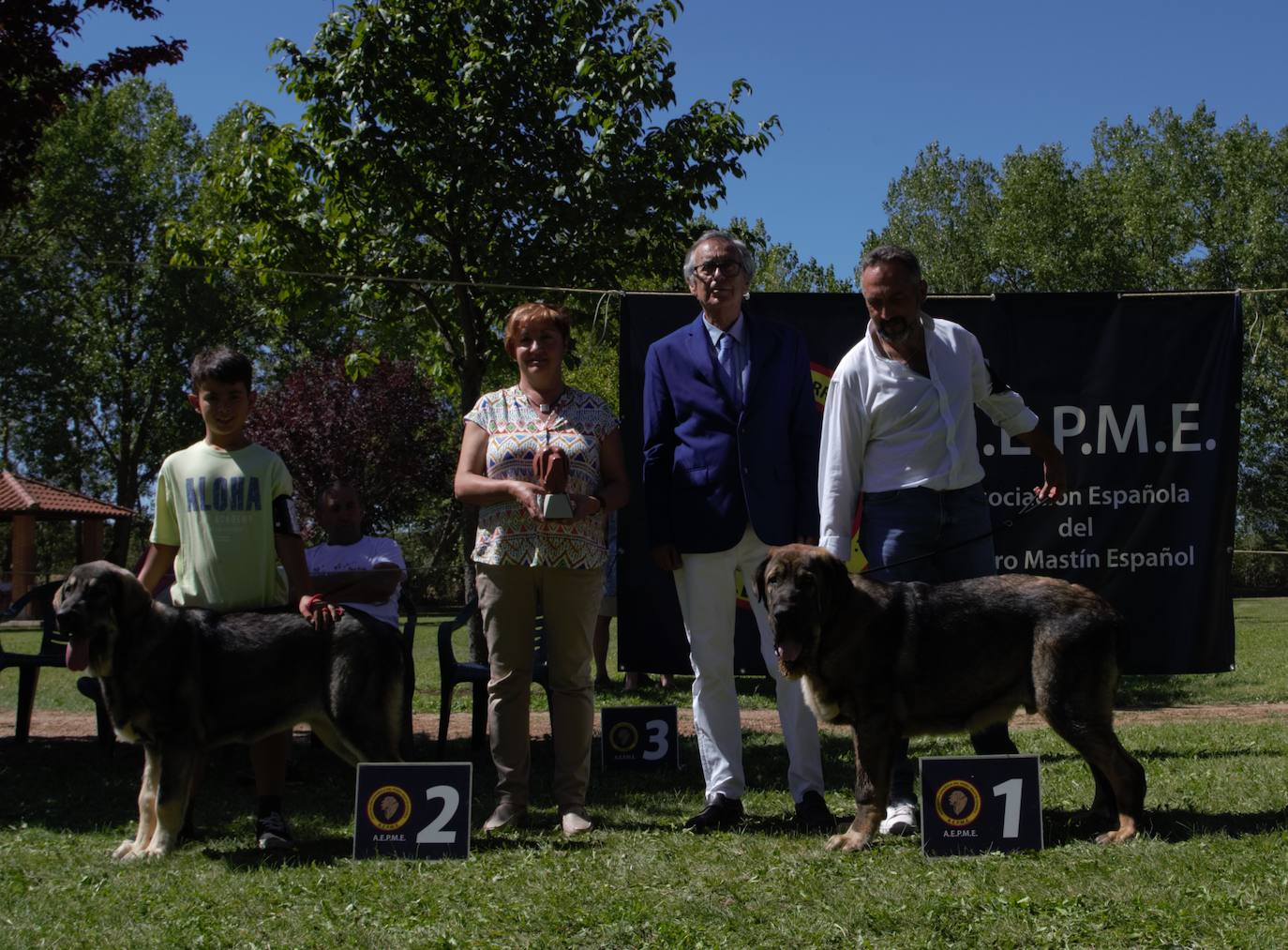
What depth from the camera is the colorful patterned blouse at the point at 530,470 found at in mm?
5082

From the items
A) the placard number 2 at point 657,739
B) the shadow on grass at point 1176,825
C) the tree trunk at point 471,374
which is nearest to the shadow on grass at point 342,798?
the shadow on grass at point 1176,825

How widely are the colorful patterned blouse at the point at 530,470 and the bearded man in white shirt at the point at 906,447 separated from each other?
1.01m

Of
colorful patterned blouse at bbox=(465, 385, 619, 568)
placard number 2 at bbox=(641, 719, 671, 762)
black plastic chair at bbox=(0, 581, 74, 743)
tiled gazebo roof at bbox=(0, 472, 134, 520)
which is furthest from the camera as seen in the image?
tiled gazebo roof at bbox=(0, 472, 134, 520)

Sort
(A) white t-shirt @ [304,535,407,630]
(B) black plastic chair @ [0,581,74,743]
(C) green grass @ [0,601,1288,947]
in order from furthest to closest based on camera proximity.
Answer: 1. (B) black plastic chair @ [0,581,74,743]
2. (A) white t-shirt @ [304,535,407,630]
3. (C) green grass @ [0,601,1288,947]

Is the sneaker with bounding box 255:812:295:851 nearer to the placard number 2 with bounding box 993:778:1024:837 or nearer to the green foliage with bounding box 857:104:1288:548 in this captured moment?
the placard number 2 with bounding box 993:778:1024:837

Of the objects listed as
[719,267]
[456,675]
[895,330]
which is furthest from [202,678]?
[895,330]

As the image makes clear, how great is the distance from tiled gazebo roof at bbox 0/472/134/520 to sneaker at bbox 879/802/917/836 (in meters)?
28.4

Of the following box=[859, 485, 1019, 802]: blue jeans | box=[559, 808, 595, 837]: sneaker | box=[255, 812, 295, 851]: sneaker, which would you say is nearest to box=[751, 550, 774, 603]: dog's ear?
box=[859, 485, 1019, 802]: blue jeans

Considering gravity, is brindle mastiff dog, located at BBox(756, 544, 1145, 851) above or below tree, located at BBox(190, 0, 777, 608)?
below

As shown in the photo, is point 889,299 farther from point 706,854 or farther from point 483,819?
point 483,819

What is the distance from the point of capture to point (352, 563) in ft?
22.7

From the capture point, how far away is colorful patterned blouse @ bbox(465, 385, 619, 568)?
5082 millimetres

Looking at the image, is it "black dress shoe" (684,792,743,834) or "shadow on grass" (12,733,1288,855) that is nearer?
"shadow on grass" (12,733,1288,855)

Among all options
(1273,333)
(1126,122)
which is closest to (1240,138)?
(1126,122)
